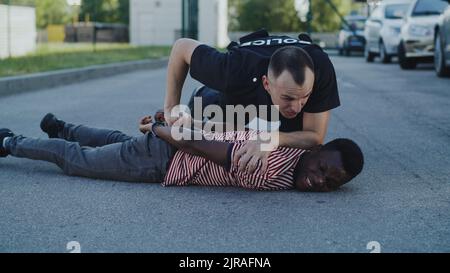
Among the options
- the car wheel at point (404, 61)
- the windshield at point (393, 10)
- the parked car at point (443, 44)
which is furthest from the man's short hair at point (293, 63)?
the windshield at point (393, 10)

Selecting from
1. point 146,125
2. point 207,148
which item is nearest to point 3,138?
point 146,125

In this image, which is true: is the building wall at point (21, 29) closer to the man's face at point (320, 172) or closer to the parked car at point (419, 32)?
the parked car at point (419, 32)

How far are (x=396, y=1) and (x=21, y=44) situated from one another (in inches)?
430

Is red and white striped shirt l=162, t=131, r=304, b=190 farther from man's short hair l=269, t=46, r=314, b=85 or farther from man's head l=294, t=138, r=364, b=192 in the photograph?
man's short hair l=269, t=46, r=314, b=85

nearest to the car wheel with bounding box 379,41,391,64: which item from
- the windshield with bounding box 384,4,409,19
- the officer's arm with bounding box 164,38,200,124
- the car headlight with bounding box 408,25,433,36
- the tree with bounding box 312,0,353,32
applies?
the windshield with bounding box 384,4,409,19

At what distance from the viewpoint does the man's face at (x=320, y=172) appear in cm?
432

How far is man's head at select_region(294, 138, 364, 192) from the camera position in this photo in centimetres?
433

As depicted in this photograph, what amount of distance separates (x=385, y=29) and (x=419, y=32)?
315cm

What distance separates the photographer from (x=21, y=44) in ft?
77.7

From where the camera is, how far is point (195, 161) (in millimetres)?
4574

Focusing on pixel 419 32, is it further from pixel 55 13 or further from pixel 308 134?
pixel 55 13
